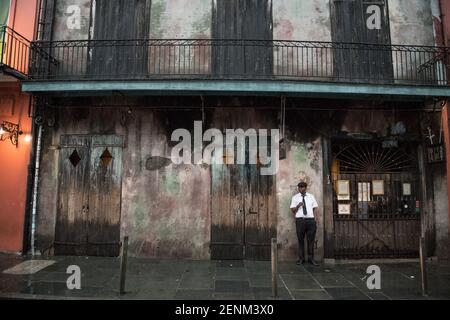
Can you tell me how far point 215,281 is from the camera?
23.7 feet

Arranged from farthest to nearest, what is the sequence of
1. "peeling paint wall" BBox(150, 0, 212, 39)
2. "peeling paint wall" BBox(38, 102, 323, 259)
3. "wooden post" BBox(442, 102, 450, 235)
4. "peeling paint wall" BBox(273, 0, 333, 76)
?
"peeling paint wall" BBox(150, 0, 212, 39), "peeling paint wall" BBox(273, 0, 333, 76), "peeling paint wall" BBox(38, 102, 323, 259), "wooden post" BBox(442, 102, 450, 235)

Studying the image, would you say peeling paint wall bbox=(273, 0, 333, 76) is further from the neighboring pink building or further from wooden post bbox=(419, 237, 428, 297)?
the neighboring pink building

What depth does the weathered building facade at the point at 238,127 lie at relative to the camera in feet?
30.5

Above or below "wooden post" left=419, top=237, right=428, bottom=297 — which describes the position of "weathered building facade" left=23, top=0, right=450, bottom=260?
above

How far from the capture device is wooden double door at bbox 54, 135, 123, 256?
9328mm

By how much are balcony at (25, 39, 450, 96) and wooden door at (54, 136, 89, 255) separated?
6.38 ft

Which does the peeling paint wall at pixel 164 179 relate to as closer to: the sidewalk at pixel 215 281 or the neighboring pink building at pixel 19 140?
the neighboring pink building at pixel 19 140

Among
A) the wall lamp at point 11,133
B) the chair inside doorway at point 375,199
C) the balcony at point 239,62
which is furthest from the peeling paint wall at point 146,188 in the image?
the chair inside doorway at point 375,199

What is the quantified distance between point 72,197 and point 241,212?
4522 millimetres

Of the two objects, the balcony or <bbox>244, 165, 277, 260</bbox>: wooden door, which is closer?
<bbox>244, 165, 277, 260</bbox>: wooden door

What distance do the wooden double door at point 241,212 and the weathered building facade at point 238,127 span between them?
26 millimetres

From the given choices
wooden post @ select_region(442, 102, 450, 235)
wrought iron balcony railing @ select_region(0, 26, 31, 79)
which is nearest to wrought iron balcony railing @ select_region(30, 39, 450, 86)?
wrought iron balcony railing @ select_region(0, 26, 31, 79)

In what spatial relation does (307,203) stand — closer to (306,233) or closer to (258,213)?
(306,233)

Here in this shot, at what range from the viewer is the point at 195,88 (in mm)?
8469
